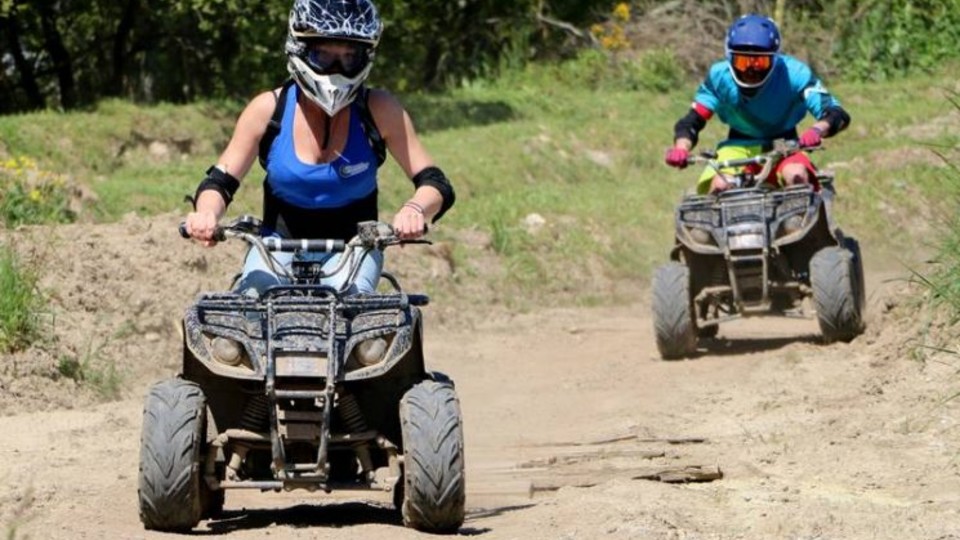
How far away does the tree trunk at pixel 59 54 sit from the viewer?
995 inches

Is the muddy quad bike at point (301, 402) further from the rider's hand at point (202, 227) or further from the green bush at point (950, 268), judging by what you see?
the green bush at point (950, 268)

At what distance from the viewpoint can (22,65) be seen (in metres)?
25.9

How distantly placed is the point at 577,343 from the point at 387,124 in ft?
21.9

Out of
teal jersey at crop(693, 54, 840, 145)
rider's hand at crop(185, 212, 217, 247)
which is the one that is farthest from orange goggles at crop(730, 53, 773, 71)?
rider's hand at crop(185, 212, 217, 247)

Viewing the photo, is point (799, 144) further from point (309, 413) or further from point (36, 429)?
point (309, 413)

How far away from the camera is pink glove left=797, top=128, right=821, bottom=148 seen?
12906 mm

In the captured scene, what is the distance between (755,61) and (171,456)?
734cm

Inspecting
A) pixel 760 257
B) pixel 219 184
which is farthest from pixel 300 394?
pixel 760 257

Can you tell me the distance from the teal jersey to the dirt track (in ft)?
4.67

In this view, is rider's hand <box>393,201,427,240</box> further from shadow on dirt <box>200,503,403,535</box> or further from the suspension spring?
shadow on dirt <box>200,503,403,535</box>

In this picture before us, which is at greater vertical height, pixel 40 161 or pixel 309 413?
pixel 309 413

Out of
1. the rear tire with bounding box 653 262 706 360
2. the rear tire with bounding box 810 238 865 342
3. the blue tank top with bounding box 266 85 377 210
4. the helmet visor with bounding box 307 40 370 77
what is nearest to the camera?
the helmet visor with bounding box 307 40 370 77

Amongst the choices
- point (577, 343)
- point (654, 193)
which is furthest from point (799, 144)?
point (654, 193)

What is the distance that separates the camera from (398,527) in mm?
7410
